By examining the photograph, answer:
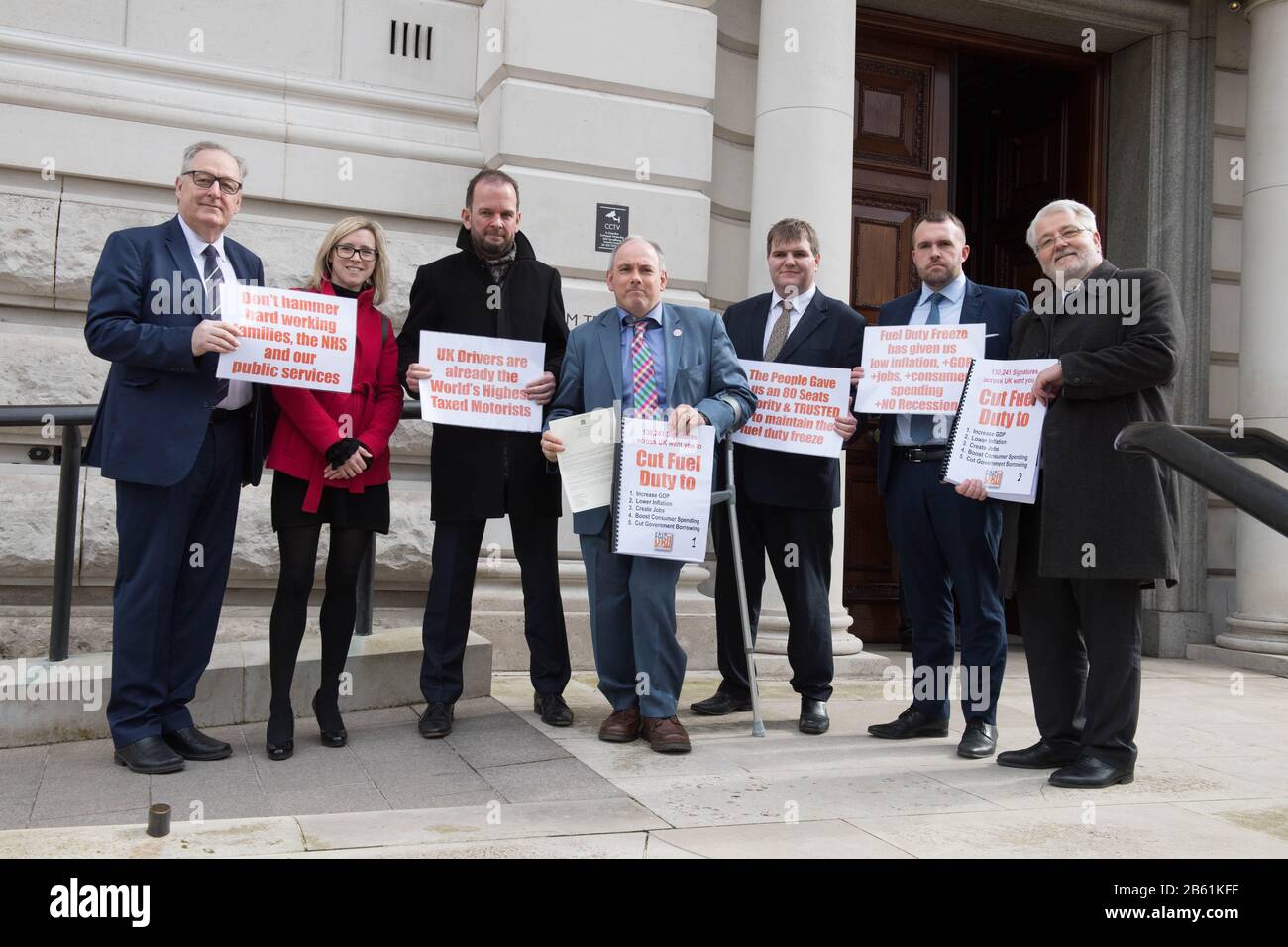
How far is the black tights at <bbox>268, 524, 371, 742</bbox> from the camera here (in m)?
4.53

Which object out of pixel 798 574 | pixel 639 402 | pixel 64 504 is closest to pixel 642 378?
pixel 639 402

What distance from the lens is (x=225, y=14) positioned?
669cm

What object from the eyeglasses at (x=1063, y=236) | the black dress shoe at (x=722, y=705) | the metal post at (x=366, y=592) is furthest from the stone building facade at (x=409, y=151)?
the eyeglasses at (x=1063, y=236)

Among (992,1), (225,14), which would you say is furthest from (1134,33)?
(225,14)

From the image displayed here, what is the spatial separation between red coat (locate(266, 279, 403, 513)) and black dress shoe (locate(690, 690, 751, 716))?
1.80 meters

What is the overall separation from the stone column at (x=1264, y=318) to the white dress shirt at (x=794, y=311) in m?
4.81

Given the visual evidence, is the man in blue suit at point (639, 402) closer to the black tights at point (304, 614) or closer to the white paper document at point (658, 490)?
the white paper document at point (658, 490)

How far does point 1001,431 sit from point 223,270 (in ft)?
10.0

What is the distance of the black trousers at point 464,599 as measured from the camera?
4914 millimetres

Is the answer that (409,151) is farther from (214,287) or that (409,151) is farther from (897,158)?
(897,158)

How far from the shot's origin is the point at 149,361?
4172mm

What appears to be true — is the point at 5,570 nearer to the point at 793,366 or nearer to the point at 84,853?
the point at 84,853

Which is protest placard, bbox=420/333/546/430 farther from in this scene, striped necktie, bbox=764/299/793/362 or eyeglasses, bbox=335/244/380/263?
striped necktie, bbox=764/299/793/362

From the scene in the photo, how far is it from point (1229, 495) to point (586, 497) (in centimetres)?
237
